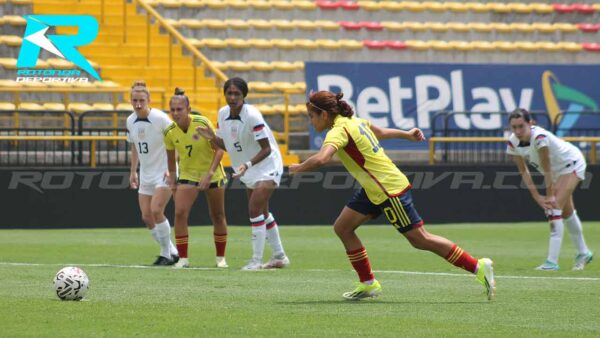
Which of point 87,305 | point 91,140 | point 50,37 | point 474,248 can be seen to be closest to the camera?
point 87,305

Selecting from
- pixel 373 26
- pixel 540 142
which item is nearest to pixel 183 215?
pixel 540 142

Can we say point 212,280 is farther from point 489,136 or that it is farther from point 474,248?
point 489,136

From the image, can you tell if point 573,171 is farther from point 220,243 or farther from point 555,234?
point 220,243

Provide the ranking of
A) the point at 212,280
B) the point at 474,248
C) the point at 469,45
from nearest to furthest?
the point at 212,280 < the point at 474,248 < the point at 469,45

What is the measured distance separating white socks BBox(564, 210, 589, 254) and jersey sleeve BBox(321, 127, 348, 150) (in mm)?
5196

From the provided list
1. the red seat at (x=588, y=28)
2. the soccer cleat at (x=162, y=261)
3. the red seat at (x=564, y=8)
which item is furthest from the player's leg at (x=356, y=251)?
the red seat at (x=564, y=8)


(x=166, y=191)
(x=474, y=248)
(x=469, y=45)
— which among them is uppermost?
(x=469, y=45)

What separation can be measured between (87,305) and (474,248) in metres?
8.49

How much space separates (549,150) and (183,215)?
444 cm

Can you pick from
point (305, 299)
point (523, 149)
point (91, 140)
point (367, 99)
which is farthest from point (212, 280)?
point (367, 99)

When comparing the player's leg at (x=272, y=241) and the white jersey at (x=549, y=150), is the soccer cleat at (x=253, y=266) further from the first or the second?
the white jersey at (x=549, y=150)

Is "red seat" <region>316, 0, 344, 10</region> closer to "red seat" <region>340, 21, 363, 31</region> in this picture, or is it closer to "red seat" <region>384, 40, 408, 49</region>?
"red seat" <region>340, 21, 363, 31</region>

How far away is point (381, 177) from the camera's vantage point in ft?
32.5

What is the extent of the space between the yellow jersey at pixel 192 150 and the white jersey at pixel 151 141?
2.02ft
